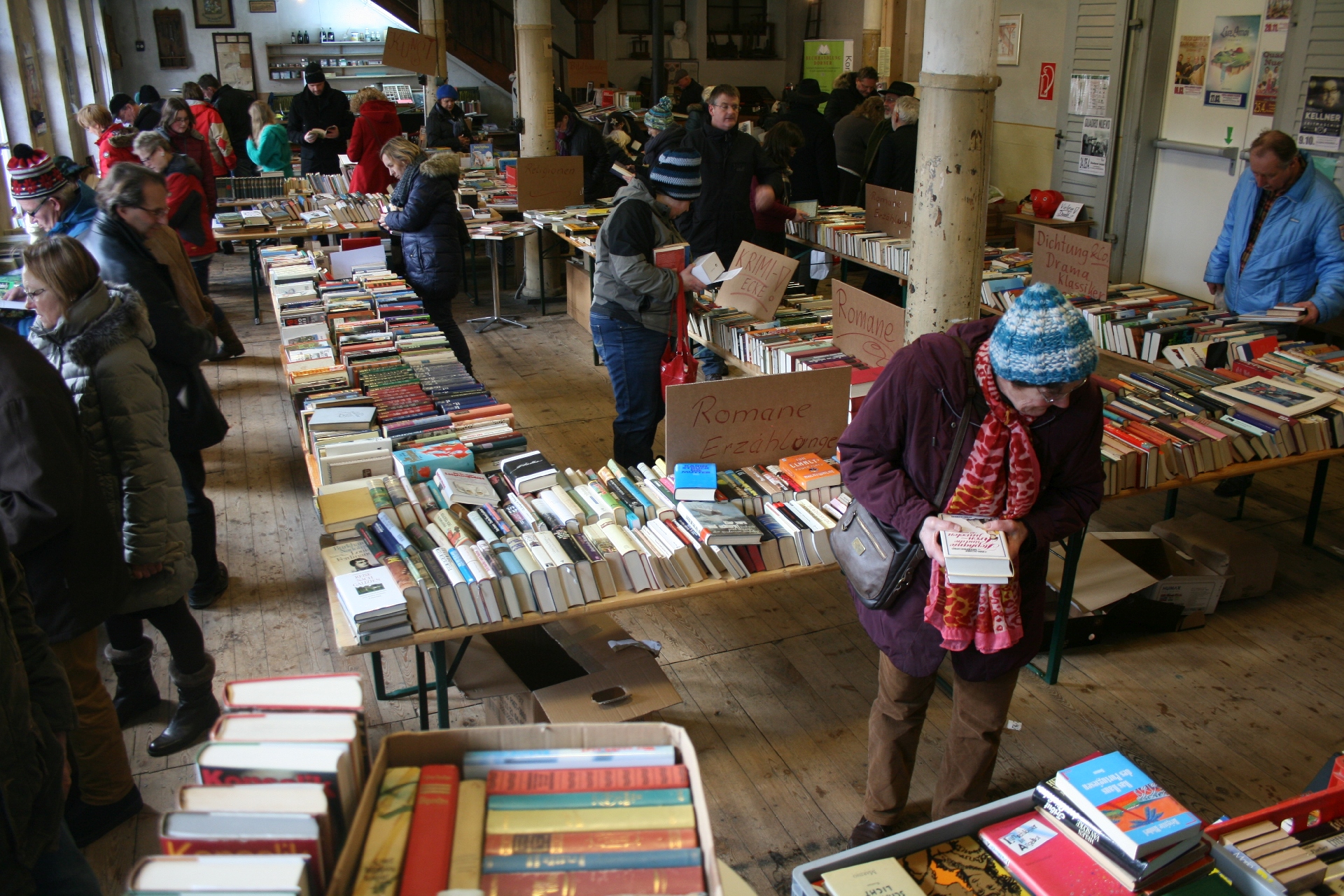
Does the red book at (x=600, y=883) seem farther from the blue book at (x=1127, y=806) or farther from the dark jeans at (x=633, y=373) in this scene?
the dark jeans at (x=633, y=373)

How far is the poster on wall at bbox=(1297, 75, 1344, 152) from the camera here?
6.96 metres

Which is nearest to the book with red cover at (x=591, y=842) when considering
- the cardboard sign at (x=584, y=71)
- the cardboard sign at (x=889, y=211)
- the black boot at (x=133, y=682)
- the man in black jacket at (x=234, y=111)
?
the black boot at (x=133, y=682)

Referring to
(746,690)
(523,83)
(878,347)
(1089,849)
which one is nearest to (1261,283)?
(878,347)

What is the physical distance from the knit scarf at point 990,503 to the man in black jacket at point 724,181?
384 cm

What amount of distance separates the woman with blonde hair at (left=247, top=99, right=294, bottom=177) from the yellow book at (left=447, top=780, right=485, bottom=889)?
412 inches

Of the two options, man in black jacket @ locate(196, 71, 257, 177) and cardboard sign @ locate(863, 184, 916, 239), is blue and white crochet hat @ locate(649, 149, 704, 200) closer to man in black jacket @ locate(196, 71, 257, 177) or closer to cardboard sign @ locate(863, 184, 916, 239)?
cardboard sign @ locate(863, 184, 916, 239)

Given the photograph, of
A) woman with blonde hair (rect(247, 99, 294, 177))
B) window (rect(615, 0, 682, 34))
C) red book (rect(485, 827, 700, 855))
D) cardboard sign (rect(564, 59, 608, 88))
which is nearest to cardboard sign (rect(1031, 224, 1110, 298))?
red book (rect(485, 827, 700, 855))

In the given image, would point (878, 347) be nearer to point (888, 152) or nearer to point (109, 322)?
point (109, 322)

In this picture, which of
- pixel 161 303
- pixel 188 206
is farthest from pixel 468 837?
pixel 188 206

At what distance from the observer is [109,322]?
119 inches

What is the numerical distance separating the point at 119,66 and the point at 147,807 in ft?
59.6

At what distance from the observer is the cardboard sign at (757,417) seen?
3.60 metres

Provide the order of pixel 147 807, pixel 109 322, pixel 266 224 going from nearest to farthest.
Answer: pixel 109 322
pixel 147 807
pixel 266 224

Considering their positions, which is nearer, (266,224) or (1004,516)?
(1004,516)
